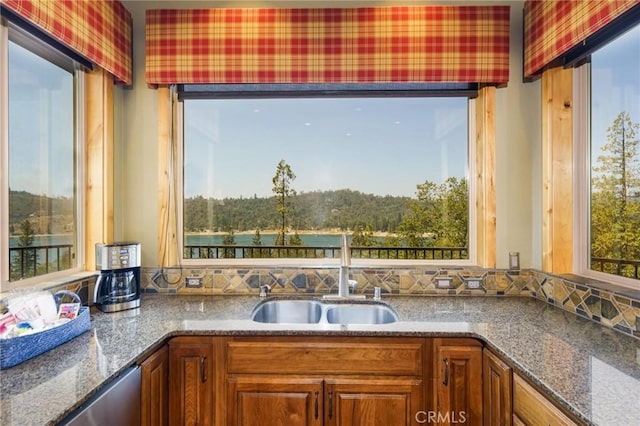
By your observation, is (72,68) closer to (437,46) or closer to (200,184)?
(200,184)

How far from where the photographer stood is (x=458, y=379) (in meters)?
1.59

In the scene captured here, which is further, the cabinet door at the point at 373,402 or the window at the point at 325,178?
the window at the point at 325,178

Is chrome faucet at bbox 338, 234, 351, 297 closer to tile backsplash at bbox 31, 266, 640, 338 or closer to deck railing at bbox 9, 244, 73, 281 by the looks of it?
tile backsplash at bbox 31, 266, 640, 338

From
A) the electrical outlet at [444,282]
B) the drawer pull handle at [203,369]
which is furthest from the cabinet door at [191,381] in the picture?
the electrical outlet at [444,282]

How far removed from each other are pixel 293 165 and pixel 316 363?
128 centimetres

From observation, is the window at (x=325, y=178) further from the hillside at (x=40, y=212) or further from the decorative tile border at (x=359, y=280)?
the hillside at (x=40, y=212)

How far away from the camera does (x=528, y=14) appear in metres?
2.12

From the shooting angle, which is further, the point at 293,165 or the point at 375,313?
the point at 293,165

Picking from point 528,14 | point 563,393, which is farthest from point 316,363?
point 528,14

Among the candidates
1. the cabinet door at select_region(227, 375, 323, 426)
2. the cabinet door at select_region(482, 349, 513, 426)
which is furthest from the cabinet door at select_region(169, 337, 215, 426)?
the cabinet door at select_region(482, 349, 513, 426)

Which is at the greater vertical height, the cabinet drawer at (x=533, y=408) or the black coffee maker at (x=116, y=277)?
the black coffee maker at (x=116, y=277)

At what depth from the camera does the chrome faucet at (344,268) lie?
6.97ft

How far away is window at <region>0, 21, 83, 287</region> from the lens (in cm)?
162

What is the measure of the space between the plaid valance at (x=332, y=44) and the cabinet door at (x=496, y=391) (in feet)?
5.08
